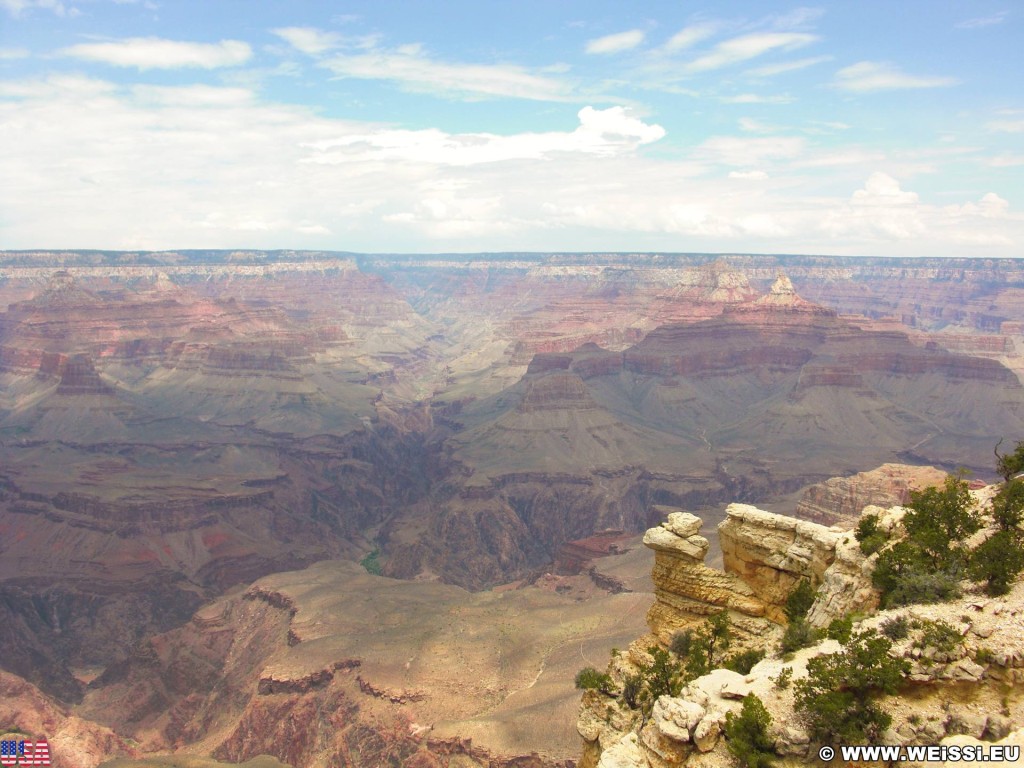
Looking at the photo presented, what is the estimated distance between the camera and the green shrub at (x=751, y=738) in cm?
1747

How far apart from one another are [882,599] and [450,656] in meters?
48.8

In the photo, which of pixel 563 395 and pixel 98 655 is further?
pixel 563 395

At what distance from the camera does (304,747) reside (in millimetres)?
61156

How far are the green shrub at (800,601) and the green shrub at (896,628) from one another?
18.1ft

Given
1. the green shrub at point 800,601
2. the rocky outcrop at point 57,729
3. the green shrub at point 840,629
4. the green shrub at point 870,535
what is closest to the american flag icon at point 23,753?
the rocky outcrop at point 57,729

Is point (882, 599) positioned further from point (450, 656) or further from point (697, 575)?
point (450, 656)

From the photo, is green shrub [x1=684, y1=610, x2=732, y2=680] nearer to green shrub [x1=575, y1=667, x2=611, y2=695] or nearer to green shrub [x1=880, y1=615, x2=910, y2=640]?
green shrub [x1=575, y1=667, x2=611, y2=695]

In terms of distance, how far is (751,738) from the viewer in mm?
17703

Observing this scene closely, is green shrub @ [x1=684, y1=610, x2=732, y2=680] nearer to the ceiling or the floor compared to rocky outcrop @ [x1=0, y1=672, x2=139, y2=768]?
nearer to the ceiling

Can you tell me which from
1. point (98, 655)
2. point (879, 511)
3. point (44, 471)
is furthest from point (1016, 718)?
point (44, 471)

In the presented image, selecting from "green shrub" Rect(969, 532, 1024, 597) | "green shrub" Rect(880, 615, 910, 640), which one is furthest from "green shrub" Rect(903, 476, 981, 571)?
"green shrub" Rect(880, 615, 910, 640)

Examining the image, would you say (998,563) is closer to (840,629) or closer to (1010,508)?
(1010,508)

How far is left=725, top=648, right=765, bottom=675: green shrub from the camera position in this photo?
77.8ft

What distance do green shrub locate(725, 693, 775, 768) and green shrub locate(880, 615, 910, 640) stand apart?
3805 mm
